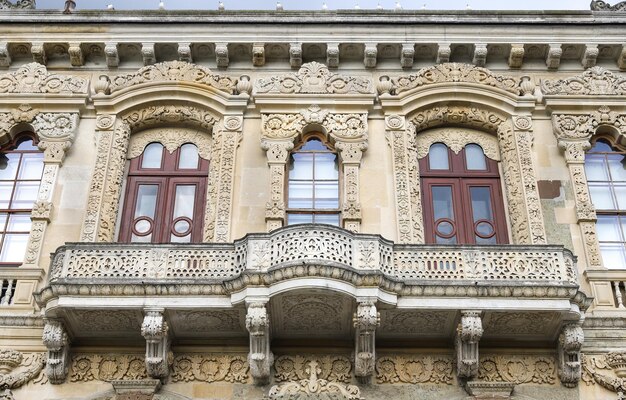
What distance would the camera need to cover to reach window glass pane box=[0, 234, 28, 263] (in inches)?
618

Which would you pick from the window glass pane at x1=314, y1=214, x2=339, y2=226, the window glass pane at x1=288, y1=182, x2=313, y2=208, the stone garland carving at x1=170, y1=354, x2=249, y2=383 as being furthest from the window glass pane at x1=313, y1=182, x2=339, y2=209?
the stone garland carving at x1=170, y1=354, x2=249, y2=383

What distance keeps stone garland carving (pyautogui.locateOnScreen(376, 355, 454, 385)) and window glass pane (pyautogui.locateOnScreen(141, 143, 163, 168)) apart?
20.2 feet

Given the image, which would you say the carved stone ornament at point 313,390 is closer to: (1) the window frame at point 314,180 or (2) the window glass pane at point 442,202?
(1) the window frame at point 314,180

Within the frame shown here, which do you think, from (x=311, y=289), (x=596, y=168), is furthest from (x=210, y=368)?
(x=596, y=168)

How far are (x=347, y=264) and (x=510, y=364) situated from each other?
10.9 feet

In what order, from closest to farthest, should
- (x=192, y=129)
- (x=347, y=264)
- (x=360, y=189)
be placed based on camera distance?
(x=347, y=264)
(x=360, y=189)
(x=192, y=129)

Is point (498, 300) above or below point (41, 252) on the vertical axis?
below

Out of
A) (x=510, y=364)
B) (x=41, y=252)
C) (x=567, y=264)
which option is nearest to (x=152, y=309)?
(x=41, y=252)

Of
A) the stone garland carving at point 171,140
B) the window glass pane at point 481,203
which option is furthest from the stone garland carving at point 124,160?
the window glass pane at point 481,203

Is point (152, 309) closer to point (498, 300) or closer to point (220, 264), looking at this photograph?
point (220, 264)

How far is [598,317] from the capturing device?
1442 centimetres

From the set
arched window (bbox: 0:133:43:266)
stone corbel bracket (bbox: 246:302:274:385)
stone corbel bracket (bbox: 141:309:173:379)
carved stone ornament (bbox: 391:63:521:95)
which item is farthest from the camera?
carved stone ornament (bbox: 391:63:521:95)

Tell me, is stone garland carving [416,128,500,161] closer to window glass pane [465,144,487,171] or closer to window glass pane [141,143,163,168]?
window glass pane [465,144,487,171]

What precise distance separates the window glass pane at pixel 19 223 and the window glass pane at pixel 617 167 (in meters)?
11.4
